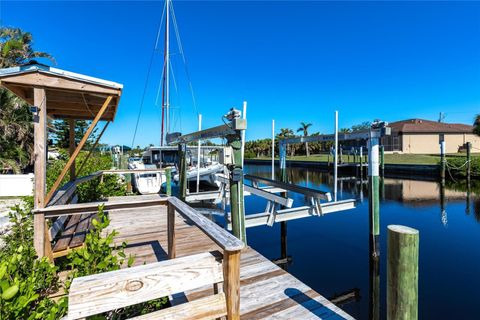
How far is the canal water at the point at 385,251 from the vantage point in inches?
176

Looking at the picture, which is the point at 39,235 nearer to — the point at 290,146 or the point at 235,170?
the point at 235,170

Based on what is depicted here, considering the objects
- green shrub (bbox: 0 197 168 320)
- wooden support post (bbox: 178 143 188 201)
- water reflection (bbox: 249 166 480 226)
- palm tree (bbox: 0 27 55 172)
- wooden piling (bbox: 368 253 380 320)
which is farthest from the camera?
palm tree (bbox: 0 27 55 172)

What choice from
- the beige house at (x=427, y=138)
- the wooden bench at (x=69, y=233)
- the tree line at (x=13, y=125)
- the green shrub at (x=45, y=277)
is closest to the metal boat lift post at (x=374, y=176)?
the green shrub at (x=45, y=277)

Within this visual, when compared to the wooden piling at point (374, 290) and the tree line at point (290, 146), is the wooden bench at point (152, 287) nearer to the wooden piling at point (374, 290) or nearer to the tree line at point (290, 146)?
the wooden piling at point (374, 290)

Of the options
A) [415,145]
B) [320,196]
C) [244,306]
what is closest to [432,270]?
[320,196]

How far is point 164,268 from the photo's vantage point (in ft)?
5.15

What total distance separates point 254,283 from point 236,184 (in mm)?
1454

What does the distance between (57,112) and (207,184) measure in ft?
29.9

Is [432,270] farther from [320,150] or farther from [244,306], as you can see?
[320,150]

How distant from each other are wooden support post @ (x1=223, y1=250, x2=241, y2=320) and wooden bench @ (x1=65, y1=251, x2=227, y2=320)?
4 centimetres

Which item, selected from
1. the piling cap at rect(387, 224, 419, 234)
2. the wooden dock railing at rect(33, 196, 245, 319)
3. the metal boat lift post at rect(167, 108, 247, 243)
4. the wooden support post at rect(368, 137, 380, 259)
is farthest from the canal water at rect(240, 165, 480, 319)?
the wooden dock railing at rect(33, 196, 245, 319)

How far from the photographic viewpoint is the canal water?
14.7 ft

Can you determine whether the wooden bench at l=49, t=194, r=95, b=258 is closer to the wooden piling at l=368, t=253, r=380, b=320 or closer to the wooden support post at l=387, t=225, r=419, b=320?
the wooden support post at l=387, t=225, r=419, b=320

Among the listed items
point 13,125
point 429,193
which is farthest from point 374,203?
point 13,125
